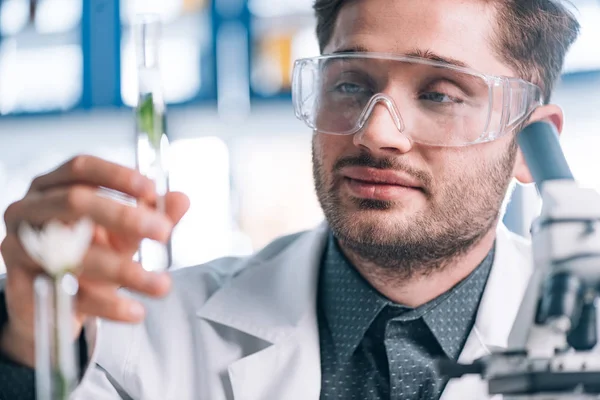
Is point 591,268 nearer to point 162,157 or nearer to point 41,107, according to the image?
point 162,157

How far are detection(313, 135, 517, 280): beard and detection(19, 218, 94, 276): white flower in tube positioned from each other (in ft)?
2.30

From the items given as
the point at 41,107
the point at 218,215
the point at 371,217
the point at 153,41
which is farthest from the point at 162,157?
the point at 41,107

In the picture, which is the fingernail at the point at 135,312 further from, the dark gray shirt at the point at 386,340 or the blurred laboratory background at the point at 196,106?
the blurred laboratory background at the point at 196,106

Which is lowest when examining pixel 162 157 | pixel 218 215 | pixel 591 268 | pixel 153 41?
pixel 218 215

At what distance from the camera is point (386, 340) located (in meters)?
1.50

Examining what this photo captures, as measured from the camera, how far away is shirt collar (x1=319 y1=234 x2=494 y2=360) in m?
1.51

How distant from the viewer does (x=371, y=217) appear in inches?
57.4

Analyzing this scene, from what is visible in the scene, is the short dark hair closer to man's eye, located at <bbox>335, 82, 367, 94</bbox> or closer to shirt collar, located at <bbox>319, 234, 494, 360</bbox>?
man's eye, located at <bbox>335, 82, 367, 94</bbox>

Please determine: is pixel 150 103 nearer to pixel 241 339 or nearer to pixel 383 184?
pixel 383 184

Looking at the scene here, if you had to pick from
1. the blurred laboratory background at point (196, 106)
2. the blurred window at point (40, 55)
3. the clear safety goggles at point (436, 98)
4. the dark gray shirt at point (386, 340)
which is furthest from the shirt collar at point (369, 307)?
the blurred window at point (40, 55)

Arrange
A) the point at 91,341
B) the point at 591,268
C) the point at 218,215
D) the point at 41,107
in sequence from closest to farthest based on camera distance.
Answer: the point at 591,268, the point at 91,341, the point at 218,215, the point at 41,107

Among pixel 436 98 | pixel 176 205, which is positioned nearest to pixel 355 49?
pixel 436 98

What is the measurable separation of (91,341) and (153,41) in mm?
461

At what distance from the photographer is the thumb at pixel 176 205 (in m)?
0.89
